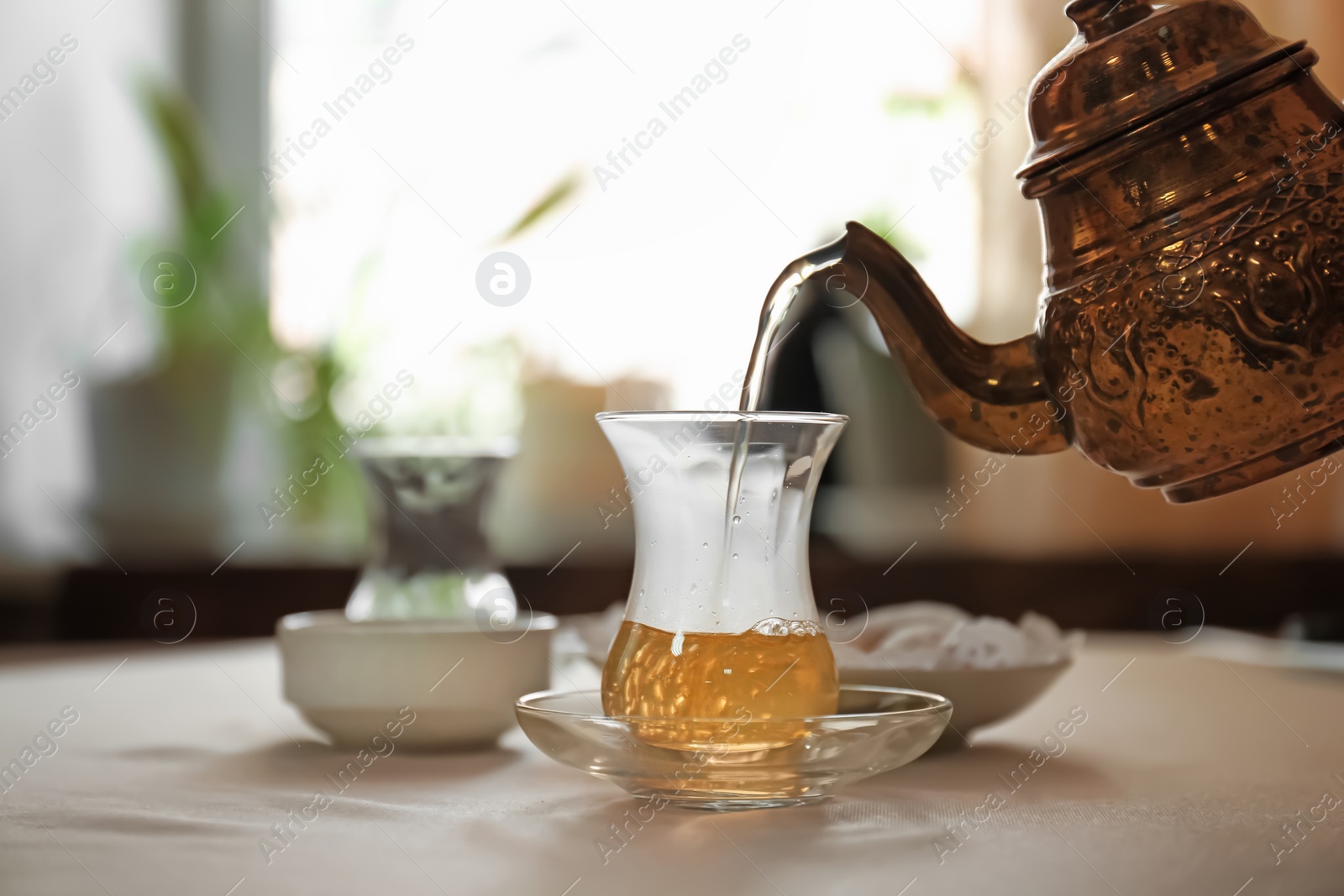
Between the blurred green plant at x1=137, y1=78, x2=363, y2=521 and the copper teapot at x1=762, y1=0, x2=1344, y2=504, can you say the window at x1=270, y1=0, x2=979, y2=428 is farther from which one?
the copper teapot at x1=762, y1=0, x2=1344, y2=504

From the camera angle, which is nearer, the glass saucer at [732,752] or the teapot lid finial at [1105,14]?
the glass saucer at [732,752]

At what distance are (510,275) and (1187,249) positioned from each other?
1637mm

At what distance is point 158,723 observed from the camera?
672mm

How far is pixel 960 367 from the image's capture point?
1.94ft

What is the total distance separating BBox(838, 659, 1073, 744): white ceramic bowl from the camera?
1.97ft

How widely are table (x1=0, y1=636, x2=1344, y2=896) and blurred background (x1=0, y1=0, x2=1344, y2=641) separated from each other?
1.06 meters

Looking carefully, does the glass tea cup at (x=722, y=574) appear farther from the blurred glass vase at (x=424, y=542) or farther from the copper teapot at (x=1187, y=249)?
the blurred glass vase at (x=424, y=542)

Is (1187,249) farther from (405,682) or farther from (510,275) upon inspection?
(510,275)

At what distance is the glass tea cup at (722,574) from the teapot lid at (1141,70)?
7.0 inches

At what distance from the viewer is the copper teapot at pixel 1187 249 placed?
514 millimetres

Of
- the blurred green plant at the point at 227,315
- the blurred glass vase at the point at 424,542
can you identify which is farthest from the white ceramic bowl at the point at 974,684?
the blurred green plant at the point at 227,315

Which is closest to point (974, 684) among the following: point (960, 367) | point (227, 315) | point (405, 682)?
point (960, 367)

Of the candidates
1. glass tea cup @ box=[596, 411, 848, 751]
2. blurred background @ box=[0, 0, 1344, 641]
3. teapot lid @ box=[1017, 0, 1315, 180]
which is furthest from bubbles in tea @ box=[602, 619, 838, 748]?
blurred background @ box=[0, 0, 1344, 641]

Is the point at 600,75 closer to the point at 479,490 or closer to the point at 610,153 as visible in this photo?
the point at 610,153
